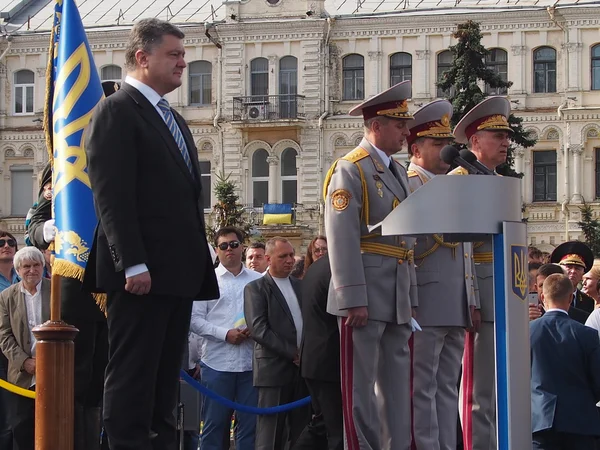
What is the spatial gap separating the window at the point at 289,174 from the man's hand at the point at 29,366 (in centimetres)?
3737

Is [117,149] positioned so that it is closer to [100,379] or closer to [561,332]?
[100,379]

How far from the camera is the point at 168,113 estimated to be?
20.7 feet

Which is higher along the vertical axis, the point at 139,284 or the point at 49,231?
the point at 49,231

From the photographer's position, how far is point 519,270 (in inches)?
232

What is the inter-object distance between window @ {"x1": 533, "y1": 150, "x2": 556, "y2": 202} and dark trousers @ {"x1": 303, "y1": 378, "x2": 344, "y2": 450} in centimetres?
3728

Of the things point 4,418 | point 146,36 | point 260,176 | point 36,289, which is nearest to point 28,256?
point 36,289

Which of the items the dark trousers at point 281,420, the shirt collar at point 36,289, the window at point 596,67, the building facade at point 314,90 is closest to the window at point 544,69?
the building facade at point 314,90

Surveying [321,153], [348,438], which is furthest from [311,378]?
[321,153]

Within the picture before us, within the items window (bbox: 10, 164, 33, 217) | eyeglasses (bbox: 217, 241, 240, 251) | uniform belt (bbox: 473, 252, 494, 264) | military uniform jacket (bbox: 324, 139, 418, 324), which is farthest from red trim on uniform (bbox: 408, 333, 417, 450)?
window (bbox: 10, 164, 33, 217)

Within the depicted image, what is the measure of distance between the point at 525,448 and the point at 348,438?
1516 millimetres

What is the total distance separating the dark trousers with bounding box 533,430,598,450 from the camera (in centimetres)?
862

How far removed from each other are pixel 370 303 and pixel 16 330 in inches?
129

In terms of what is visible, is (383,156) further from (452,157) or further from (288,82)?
(288,82)

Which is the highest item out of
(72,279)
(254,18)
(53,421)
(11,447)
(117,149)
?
(254,18)
